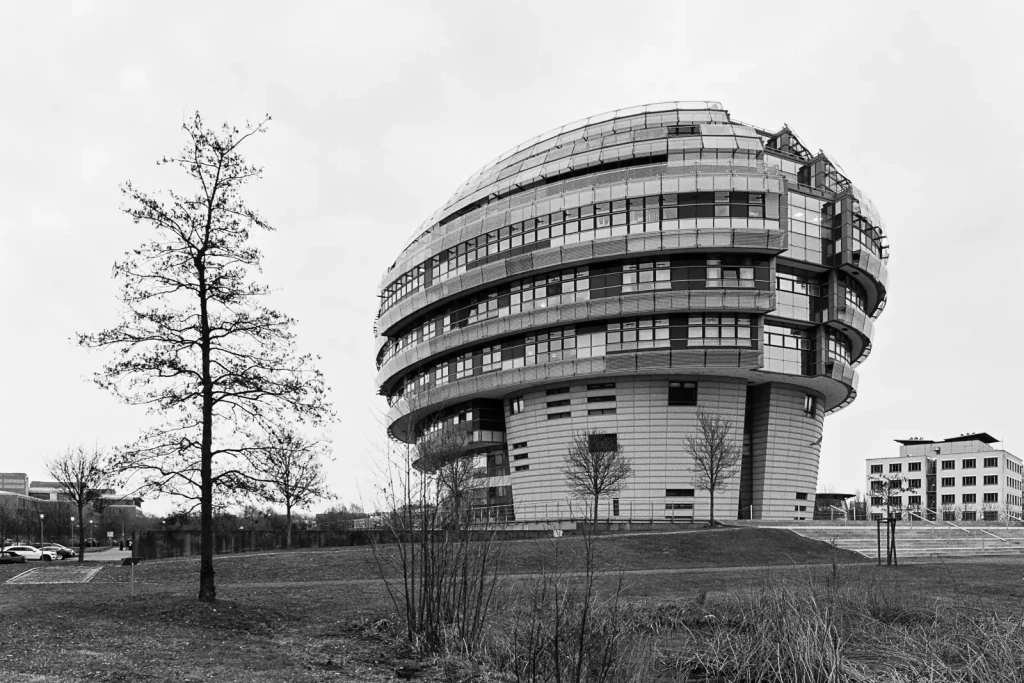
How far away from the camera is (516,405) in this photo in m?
79.9

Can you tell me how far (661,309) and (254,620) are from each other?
5422cm

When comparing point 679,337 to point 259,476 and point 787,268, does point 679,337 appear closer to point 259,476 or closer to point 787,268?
point 787,268

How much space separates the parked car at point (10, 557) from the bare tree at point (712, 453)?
46.2m

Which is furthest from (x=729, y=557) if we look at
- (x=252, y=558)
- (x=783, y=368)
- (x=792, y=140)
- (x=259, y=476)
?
(x=792, y=140)

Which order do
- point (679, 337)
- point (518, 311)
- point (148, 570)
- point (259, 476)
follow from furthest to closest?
point (518, 311) < point (679, 337) < point (148, 570) < point (259, 476)

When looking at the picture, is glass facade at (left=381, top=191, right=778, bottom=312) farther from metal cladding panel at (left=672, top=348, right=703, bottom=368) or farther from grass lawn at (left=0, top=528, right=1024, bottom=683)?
grass lawn at (left=0, top=528, right=1024, bottom=683)

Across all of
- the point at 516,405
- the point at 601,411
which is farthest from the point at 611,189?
the point at 516,405

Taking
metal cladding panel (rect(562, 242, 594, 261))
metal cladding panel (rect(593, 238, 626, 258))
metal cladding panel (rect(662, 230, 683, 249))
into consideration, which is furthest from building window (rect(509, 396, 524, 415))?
metal cladding panel (rect(662, 230, 683, 249))

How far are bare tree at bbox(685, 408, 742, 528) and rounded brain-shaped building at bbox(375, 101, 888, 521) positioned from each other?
2002 millimetres

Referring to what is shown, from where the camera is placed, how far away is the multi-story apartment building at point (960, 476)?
465 feet

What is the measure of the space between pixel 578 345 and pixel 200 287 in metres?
55.2

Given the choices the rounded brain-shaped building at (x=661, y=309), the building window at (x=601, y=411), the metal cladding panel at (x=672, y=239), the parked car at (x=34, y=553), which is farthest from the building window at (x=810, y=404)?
the parked car at (x=34, y=553)

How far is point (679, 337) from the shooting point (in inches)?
2721

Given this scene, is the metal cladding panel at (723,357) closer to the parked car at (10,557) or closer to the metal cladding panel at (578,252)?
the metal cladding panel at (578,252)
